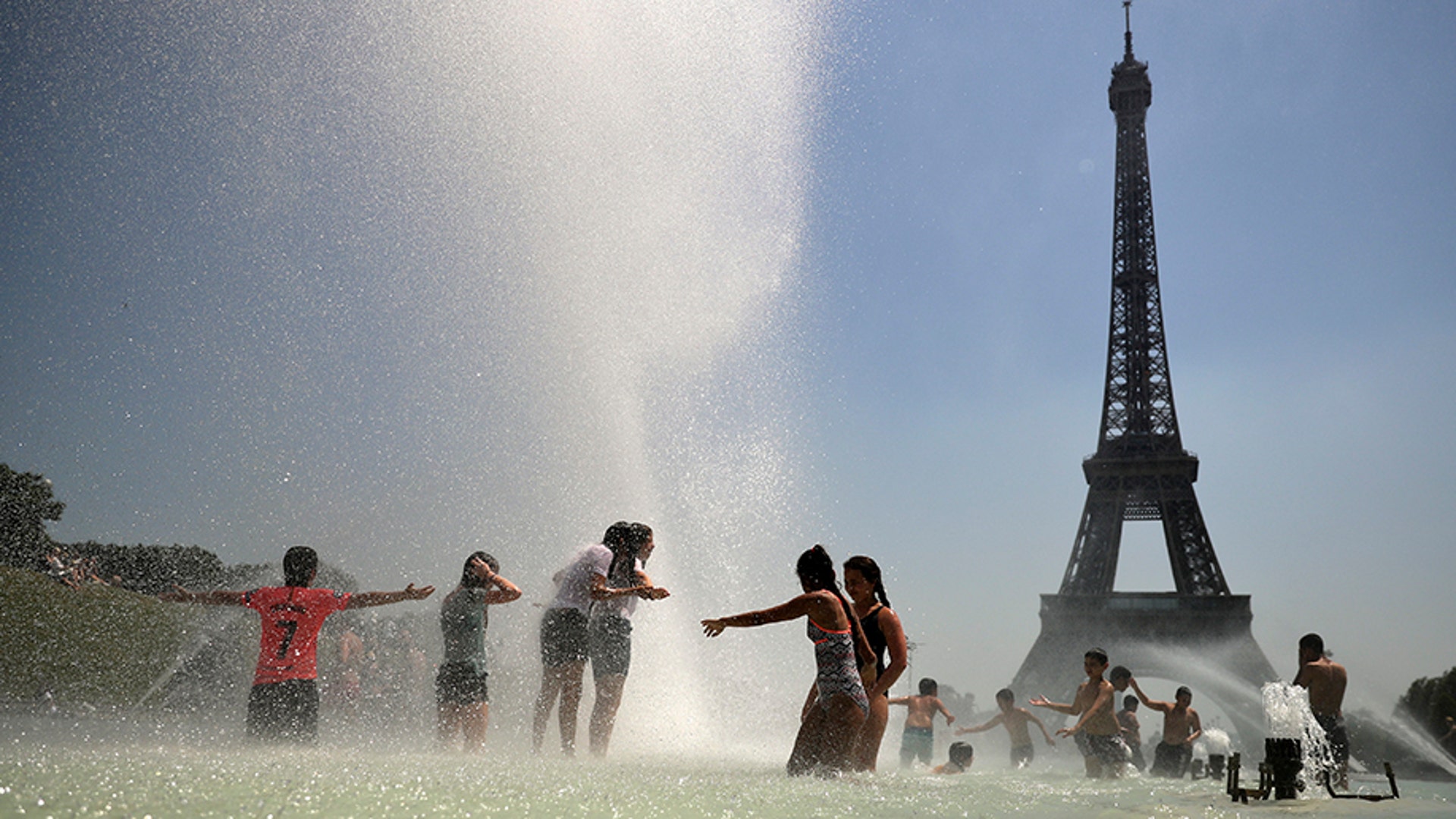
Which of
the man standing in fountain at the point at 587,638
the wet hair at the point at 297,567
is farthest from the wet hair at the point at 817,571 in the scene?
the wet hair at the point at 297,567

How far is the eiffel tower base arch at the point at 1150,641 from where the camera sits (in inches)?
1998

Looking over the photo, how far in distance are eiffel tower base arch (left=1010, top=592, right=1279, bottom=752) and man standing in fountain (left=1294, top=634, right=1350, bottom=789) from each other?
44.1 metres

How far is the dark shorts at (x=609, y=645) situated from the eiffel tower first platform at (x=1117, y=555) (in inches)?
1850

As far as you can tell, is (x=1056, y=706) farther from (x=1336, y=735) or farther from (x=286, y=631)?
(x=286, y=631)

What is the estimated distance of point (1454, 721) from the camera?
15039mm

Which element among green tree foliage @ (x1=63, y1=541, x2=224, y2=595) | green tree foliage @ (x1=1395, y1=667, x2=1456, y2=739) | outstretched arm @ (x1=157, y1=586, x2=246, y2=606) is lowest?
green tree foliage @ (x1=1395, y1=667, x2=1456, y2=739)

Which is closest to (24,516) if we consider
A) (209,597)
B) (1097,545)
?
(209,597)

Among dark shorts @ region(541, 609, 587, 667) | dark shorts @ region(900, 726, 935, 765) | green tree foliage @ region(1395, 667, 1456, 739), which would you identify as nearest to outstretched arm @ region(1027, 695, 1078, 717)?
dark shorts @ region(900, 726, 935, 765)

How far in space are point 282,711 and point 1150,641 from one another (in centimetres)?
5577

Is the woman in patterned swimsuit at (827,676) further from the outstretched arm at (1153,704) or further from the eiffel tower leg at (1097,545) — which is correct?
the eiffel tower leg at (1097,545)

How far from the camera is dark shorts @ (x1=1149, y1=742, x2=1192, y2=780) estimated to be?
13.2 m

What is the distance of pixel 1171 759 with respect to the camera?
43.4ft

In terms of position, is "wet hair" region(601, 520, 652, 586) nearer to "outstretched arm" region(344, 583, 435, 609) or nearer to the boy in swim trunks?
"outstretched arm" region(344, 583, 435, 609)

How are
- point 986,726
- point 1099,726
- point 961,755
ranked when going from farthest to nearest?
point 986,726
point 961,755
point 1099,726
